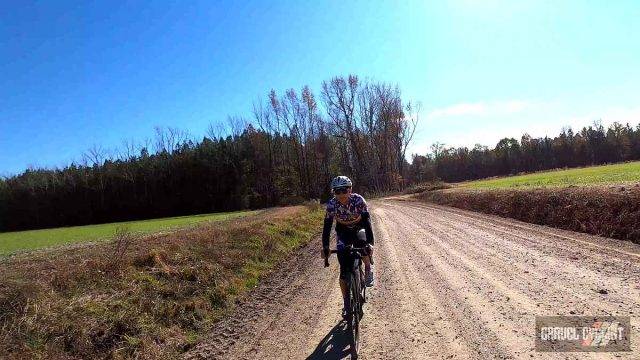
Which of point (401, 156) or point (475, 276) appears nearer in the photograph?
point (475, 276)

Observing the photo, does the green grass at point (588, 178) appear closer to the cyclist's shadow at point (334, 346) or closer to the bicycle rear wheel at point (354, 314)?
the bicycle rear wheel at point (354, 314)

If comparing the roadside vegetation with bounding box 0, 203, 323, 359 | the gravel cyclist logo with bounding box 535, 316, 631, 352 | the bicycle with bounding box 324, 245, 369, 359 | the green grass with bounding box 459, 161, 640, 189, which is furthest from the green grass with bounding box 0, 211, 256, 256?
the green grass with bounding box 459, 161, 640, 189

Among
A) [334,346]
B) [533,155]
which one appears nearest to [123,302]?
[334,346]

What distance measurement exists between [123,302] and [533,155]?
4445 inches

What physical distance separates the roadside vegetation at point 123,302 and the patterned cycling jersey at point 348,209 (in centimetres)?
352

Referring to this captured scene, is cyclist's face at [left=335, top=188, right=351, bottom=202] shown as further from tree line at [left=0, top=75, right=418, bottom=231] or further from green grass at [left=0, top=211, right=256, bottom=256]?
tree line at [left=0, top=75, right=418, bottom=231]

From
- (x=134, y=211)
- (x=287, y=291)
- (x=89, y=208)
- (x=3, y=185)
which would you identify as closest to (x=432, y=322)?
(x=287, y=291)

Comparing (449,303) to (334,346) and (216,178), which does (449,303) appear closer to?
(334,346)

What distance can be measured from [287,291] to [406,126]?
66566mm

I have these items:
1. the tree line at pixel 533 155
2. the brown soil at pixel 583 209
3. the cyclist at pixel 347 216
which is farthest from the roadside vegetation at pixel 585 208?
the tree line at pixel 533 155

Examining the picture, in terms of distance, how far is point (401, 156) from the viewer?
74.7 meters

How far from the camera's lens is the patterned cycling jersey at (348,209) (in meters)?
7.27

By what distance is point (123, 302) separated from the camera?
8305mm

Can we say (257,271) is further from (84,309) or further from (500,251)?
(500,251)
